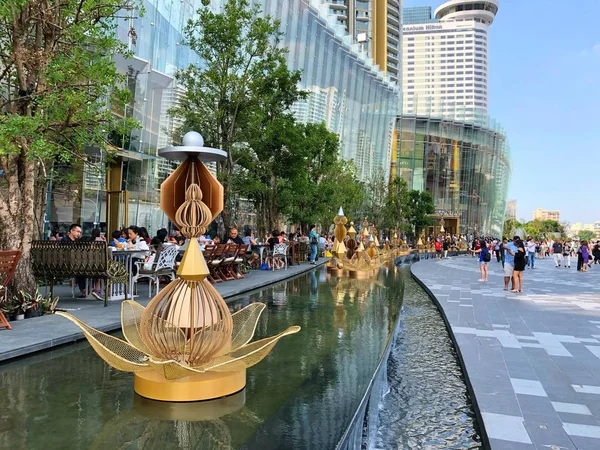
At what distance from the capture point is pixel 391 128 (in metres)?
59.8

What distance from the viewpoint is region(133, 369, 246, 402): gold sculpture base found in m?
3.76

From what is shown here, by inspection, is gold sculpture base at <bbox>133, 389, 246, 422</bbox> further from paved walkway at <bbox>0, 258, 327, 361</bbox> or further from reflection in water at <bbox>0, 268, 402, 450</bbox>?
paved walkway at <bbox>0, 258, 327, 361</bbox>

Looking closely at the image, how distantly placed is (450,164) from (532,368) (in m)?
69.3

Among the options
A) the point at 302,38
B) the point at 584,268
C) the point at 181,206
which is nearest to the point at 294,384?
the point at 181,206

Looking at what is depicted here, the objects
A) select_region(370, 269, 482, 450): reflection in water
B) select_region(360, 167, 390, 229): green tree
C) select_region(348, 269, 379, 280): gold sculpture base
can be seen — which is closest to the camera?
select_region(370, 269, 482, 450): reflection in water

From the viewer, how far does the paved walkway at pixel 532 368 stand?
3.37 m

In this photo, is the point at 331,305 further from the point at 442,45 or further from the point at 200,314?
the point at 442,45

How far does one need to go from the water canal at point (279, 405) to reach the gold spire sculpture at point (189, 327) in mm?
145

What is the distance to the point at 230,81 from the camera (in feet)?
49.6

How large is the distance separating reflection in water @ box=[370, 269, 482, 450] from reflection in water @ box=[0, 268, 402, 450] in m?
0.30

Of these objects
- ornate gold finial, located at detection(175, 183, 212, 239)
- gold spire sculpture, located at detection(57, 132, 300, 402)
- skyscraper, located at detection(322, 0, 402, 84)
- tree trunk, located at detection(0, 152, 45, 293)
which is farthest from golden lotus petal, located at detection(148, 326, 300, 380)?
→ skyscraper, located at detection(322, 0, 402, 84)

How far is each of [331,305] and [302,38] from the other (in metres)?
33.9

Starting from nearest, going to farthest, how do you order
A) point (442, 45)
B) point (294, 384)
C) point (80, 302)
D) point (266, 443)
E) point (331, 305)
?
point (266, 443) < point (294, 384) < point (80, 302) < point (331, 305) < point (442, 45)

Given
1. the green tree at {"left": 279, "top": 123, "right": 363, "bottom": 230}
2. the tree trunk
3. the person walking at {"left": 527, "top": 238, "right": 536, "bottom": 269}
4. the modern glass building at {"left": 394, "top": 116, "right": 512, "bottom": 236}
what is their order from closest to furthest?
the tree trunk, the green tree at {"left": 279, "top": 123, "right": 363, "bottom": 230}, the person walking at {"left": 527, "top": 238, "right": 536, "bottom": 269}, the modern glass building at {"left": 394, "top": 116, "right": 512, "bottom": 236}
